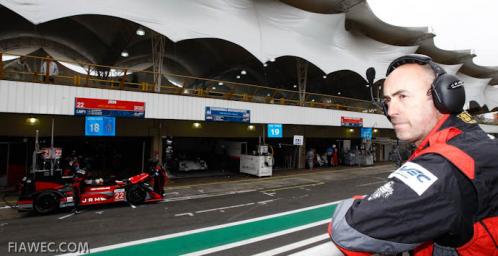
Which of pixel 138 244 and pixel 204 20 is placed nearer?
pixel 138 244

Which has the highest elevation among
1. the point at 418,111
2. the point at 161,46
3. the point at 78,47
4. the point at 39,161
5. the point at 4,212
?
the point at 78,47

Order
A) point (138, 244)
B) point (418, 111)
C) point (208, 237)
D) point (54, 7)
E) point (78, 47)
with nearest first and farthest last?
point (418, 111)
point (138, 244)
point (208, 237)
point (54, 7)
point (78, 47)

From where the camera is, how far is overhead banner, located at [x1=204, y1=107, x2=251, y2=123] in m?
17.2

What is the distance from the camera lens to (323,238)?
25.6ft

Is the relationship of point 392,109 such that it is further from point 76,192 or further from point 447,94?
point 76,192

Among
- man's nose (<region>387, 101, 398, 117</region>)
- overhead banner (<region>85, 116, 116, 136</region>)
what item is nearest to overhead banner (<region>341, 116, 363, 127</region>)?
overhead banner (<region>85, 116, 116, 136</region>)

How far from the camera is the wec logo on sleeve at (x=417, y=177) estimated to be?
3.06 ft

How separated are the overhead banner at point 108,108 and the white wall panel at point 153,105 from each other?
207mm

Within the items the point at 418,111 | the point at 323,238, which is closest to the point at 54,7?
the point at 323,238

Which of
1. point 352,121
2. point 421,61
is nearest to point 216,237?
point 421,61

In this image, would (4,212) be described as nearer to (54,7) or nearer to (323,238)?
(54,7)

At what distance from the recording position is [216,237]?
8.02 metres

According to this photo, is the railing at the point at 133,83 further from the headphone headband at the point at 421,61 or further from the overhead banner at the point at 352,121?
the headphone headband at the point at 421,61

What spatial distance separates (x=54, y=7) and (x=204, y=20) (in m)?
8.06
